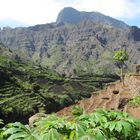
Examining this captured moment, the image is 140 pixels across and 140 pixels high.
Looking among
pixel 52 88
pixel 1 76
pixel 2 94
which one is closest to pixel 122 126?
pixel 2 94

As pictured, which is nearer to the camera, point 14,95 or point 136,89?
point 136,89

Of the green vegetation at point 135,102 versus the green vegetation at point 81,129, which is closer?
the green vegetation at point 81,129

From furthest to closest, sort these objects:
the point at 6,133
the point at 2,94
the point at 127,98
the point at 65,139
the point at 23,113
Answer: the point at 2,94 < the point at 23,113 < the point at 127,98 < the point at 65,139 < the point at 6,133

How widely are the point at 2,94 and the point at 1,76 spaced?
60.1 feet

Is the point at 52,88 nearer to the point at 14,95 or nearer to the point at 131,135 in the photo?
the point at 14,95

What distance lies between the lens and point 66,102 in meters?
143

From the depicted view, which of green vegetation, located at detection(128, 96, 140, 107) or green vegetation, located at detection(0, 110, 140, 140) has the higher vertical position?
green vegetation, located at detection(0, 110, 140, 140)

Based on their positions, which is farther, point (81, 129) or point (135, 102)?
point (135, 102)

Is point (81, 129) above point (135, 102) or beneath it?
above

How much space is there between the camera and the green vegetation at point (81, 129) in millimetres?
6137

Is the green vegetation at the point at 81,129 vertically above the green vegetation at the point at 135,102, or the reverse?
the green vegetation at the point at 81,129

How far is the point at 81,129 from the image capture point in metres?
6.41

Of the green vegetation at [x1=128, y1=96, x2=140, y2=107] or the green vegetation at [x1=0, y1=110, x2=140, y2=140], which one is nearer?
the green vegetation at [x1=0, y1=110, x2=140, y2=140]

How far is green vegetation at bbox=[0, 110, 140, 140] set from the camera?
20.1 ft
